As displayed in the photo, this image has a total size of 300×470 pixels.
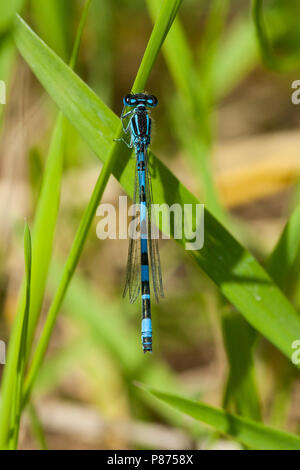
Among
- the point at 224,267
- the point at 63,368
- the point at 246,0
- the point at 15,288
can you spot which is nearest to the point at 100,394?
the point at 63,368

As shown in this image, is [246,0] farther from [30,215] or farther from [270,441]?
[270,441]

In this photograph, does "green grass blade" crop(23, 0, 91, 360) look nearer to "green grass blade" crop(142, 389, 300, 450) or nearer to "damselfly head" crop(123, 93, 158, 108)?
"damselfly head" crop(123, 93, 158, 108)

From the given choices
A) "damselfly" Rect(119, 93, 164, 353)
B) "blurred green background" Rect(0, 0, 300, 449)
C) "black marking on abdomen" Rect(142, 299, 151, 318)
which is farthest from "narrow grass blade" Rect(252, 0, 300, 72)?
"black marking on abdomen" Rect(142, 299, 151, 318)

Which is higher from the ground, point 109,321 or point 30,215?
point 30,215

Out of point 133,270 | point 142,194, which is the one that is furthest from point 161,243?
point 142,194

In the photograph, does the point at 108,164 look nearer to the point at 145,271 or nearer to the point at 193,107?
the point at 145,271

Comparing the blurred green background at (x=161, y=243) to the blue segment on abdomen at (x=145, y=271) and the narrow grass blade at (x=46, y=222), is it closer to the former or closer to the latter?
the blue segment on abdomen at (x=145, y=271)
